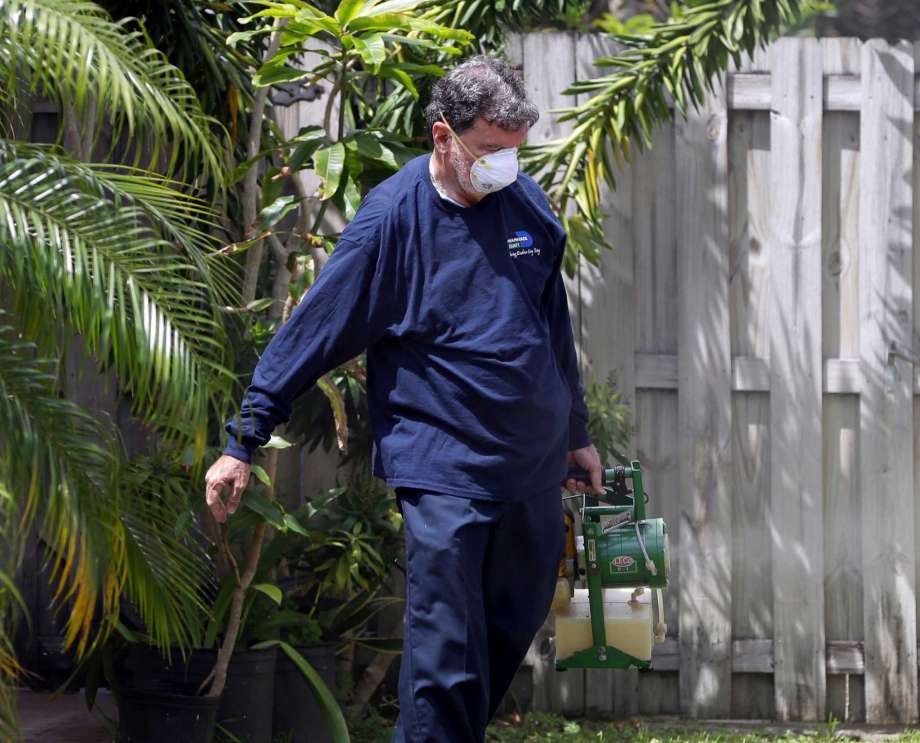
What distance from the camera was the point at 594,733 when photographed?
→ 176 inches

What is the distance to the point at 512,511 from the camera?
302cm

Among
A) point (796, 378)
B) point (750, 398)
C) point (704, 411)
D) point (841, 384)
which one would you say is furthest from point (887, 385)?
point (704, 411)

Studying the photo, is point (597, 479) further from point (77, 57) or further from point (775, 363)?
point (77, 57)

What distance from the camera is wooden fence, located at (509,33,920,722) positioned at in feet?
14.8

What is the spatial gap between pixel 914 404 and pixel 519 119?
2262 mm

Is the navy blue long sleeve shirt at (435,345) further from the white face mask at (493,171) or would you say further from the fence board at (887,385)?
the fence board at (887,385)

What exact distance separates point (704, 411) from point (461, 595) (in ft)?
6.24

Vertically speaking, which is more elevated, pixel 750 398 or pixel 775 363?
pixel 775 363

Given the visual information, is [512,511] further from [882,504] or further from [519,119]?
[882,504]

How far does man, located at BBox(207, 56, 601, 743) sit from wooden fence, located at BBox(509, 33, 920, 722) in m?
1.56

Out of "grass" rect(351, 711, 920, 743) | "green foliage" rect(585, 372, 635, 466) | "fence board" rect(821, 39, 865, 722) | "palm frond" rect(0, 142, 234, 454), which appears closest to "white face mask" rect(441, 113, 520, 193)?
"palm frond" rect(0, 142, 234, 454)

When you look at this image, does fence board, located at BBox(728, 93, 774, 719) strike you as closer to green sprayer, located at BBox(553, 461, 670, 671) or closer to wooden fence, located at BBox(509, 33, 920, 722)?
wooden fence, located at BBox(509, 33, 920, 722)

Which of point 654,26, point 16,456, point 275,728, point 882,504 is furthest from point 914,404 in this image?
point 16,456

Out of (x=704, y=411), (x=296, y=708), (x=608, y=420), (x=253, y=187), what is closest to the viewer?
(x=253, y=187)
